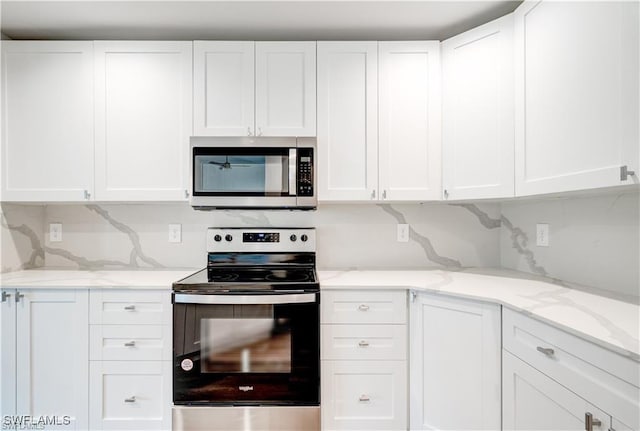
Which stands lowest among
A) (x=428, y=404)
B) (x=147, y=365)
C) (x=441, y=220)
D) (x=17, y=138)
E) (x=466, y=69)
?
(x=428, y=404)

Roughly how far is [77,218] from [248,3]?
173 cm

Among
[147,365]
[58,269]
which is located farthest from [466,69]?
[58,269]

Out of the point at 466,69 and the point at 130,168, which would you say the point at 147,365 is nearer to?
the point at 130,168

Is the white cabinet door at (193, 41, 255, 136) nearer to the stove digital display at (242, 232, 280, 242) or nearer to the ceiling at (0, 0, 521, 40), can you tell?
the ceiling at (0, 0, 521, 40)

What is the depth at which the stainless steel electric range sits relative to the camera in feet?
5.47

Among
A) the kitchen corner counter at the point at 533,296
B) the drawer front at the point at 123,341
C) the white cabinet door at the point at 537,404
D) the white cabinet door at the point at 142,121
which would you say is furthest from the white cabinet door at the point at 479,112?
the drawer front at the point at 123,341

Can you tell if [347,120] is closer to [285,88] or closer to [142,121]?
[285,88]

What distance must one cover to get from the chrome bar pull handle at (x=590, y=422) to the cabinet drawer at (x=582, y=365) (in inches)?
1.6

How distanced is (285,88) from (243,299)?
3.87 feet

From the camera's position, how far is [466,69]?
1.88m

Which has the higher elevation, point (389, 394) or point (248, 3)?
point (248, 3)

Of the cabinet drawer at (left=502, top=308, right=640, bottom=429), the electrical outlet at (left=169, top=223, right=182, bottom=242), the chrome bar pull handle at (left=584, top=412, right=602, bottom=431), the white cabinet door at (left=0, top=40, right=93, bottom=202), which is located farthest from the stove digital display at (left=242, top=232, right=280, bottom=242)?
the chrome bar pull handle at (left=584, top=412, right=602, bottom=431)

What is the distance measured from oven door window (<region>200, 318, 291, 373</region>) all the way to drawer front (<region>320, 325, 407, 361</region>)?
225 millimetres

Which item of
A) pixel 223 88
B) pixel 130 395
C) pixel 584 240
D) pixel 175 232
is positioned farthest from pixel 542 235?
pixel 130 395
